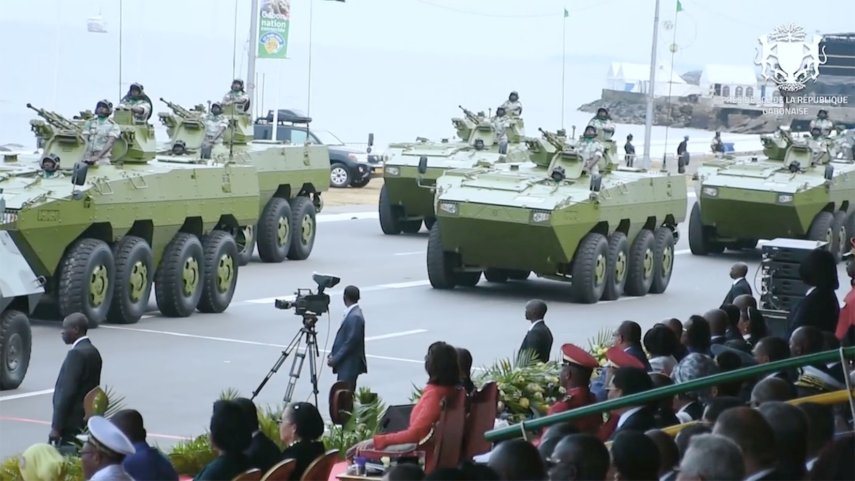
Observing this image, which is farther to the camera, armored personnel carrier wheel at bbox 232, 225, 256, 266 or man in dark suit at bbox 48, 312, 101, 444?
armored personnel carrier wheel at bbox 232, 225, 256, 266

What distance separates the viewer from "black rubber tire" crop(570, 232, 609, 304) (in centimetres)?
2175

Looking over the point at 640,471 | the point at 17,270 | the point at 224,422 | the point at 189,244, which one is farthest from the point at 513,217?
the point at 640,471

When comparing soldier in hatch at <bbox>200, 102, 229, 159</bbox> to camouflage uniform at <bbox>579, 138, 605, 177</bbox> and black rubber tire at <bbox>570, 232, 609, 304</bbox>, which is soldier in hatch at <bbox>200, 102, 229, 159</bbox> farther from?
black rubber tire at <bbox>570, 232, 609, 304</bbox>

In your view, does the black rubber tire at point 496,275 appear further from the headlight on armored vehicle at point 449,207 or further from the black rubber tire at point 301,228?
the black rubber tire at point 301,228

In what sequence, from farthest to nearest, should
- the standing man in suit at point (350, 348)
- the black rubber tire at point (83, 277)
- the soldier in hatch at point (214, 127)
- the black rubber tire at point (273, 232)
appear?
the black rubber tire at point (273, 232) → the soldier in hatch at point (214, 127) → the black rubber tire at point (83, 277) → the standing man in suit at point (350, 348)

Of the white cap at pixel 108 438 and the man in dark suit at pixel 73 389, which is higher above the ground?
the white cap at pixel 108 438

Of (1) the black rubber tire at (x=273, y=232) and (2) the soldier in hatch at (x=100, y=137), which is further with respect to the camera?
(1) the black rubber tire at (x=273, y=232)

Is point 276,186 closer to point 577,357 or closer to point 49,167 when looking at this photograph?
point 49,167

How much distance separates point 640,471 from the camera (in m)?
5.86

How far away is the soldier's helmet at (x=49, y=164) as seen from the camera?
18203 millimetres

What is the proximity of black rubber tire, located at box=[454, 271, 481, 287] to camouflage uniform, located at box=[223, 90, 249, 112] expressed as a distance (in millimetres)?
5136

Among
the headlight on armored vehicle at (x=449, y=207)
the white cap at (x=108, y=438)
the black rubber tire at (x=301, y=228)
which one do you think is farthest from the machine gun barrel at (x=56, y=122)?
the white cap at (x=108, y=438)

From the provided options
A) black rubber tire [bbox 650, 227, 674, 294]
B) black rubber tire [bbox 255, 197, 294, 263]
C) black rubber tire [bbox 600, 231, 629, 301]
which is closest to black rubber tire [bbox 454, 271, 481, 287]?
black rubber tire [bbox 600, 231, 629, 301]

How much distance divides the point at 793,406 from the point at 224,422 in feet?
7.91
